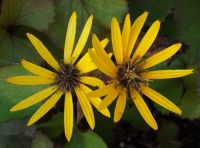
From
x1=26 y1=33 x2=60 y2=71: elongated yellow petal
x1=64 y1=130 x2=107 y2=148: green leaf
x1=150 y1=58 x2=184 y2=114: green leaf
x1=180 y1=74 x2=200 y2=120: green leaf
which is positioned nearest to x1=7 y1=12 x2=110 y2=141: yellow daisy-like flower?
x1=26 y1=33 x2=60 y2=71: elongated yellow petal

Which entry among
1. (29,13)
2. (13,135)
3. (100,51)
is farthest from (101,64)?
(13,135)

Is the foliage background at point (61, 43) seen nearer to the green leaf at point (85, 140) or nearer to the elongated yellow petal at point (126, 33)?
the green leaf at point (85, 140)

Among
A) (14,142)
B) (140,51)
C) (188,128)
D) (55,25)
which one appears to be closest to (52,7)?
(55,25)

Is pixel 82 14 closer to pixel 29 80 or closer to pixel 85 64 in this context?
pixel 85 64

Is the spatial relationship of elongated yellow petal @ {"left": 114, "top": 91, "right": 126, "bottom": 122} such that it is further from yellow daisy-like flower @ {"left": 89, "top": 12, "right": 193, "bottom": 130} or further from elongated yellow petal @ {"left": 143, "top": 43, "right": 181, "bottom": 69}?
elongated yellow petal @ {"left": 143, "top": 43, "right": 181, "bottom": 69}

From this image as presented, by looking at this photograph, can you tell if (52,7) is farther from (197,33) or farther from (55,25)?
(197,33)
